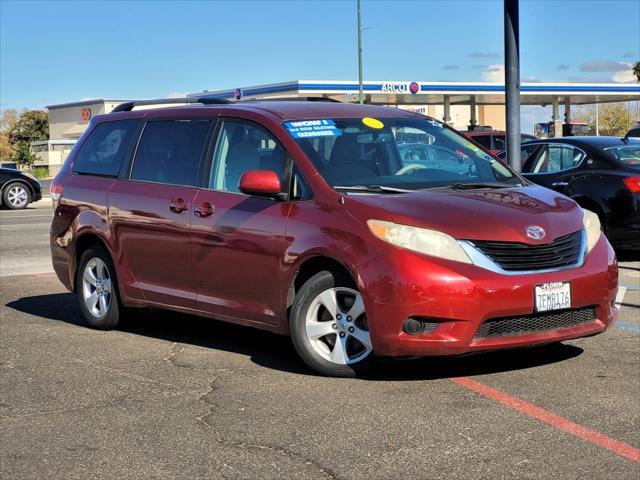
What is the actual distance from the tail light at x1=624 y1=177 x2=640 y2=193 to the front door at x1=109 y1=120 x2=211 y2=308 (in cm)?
610

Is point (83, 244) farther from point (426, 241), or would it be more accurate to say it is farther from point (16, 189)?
point (16, 189)

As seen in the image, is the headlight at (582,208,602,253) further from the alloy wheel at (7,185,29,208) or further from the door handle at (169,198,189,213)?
the alloy wheel at (7,185,29,208)

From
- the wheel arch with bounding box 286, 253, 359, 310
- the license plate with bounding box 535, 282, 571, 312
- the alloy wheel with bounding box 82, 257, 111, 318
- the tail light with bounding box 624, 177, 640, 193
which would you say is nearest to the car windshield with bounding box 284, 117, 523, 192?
the wheel arch with bounding box 286, 253, 359, 310

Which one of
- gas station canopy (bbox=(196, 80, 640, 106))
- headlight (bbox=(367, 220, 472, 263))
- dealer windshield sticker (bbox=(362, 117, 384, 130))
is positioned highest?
gas station canopy (bbox=(196, 80, 640, 106))

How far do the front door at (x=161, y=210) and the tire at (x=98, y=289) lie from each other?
0.31 meters

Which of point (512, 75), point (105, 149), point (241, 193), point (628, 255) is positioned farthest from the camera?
point (628, 255)

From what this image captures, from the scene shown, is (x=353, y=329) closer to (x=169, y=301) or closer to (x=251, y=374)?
(x=251, y=374)

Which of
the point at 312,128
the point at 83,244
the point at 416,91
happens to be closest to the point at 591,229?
the point at 312,128

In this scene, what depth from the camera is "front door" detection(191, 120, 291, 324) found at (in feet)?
19.8

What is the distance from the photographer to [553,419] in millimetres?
4859

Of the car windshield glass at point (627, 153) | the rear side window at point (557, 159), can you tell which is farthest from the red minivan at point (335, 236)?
the rear side window at point (557, 159)

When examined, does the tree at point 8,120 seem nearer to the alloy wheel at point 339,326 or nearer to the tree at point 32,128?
the tree at point 32,128

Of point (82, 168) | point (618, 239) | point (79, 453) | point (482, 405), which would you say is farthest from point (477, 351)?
point (618, 239)

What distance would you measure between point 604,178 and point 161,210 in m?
6.35
